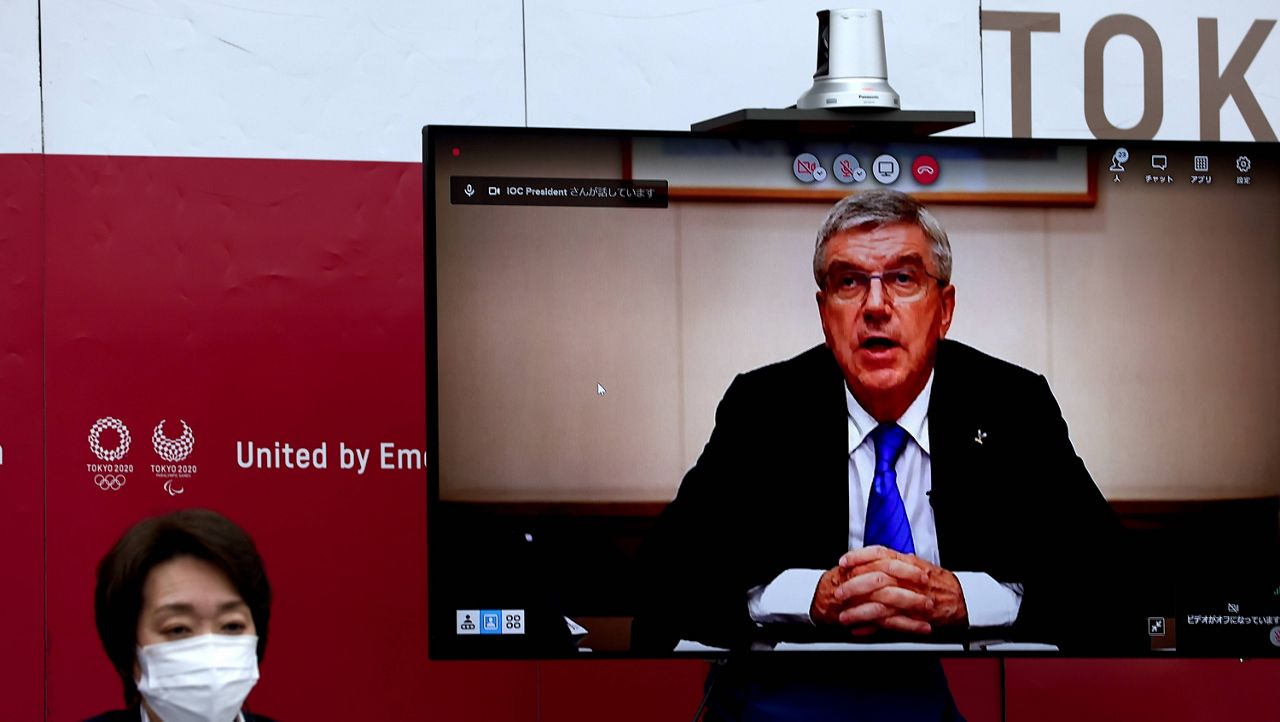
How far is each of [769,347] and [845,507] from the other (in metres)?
0.38

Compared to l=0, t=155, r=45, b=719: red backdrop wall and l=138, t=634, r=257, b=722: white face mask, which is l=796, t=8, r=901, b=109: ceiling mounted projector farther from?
l=0, t=155, r=45, b=719: red backdrop wall

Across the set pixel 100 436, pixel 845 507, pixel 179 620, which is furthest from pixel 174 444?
pixel 845 507

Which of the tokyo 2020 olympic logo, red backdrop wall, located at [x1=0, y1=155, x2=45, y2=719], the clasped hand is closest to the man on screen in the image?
the clasped hand

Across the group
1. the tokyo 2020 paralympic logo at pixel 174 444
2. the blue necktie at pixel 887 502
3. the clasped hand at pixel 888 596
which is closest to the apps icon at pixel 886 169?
the blue necktie at pixel 887 502

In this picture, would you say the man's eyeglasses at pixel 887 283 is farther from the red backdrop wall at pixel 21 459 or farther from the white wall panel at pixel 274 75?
the red backdrop wall at pixel 21 459

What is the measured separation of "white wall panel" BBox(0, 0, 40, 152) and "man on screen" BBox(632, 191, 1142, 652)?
6.13 feet

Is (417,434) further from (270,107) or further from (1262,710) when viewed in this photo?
(1262,710)

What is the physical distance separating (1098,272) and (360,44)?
6.22 ft

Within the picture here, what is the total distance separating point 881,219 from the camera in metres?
2.97

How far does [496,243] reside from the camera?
2955mm

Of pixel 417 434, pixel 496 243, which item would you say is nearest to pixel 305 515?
pixel 417 434

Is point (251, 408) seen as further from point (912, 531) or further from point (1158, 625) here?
point (1158, 625)

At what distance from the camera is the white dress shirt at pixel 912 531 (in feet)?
9.52

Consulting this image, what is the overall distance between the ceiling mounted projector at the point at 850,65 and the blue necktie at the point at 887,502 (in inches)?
29.1
